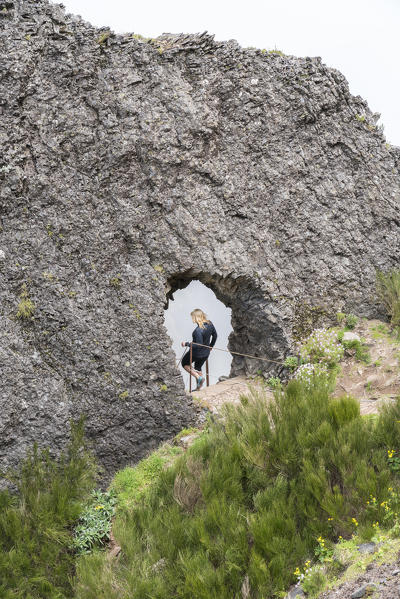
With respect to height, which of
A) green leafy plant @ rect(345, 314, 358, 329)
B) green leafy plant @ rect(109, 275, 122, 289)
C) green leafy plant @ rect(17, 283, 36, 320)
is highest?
green leafy plant @ rect(109, 275, 122, 289)

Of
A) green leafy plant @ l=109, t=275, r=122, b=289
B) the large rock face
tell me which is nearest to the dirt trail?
the large rock face

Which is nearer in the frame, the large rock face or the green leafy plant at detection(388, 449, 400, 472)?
the green leafy plant at detection(388, 449, 400, 472)

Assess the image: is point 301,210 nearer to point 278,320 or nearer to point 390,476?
point 278,320

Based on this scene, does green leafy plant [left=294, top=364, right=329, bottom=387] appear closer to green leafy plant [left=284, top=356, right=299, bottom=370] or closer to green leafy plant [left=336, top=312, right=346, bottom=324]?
green leafy plant [left=284, top=356, right=299, bottom=370]

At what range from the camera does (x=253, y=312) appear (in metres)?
10.2

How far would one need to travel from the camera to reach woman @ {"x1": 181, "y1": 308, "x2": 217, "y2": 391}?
10.9 m

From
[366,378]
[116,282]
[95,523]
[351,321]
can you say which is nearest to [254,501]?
[95,523]

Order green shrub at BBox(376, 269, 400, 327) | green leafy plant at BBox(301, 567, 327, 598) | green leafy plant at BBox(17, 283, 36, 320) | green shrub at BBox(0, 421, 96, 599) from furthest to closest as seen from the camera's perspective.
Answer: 1. green shrub at BBox(376, 269, 400, 327)
2. green leafy plant at BBox(17, 283, 36, 320)
3. green shrub at BBox(0, 421, 96, 599)
4. green leafy plant at BBox(301, 567, 327, 598)

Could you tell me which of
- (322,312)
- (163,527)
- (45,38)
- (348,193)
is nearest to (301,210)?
(348,193)

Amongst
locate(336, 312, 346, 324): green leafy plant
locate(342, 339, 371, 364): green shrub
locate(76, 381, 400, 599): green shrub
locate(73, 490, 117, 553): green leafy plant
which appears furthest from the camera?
locate(336, 312, 346, 324): green leafy plant

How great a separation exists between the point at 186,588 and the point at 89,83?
7.84 metres

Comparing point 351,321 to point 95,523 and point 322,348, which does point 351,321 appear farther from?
point 95,523

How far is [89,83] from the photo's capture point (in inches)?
375

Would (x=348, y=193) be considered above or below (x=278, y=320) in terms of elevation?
above
